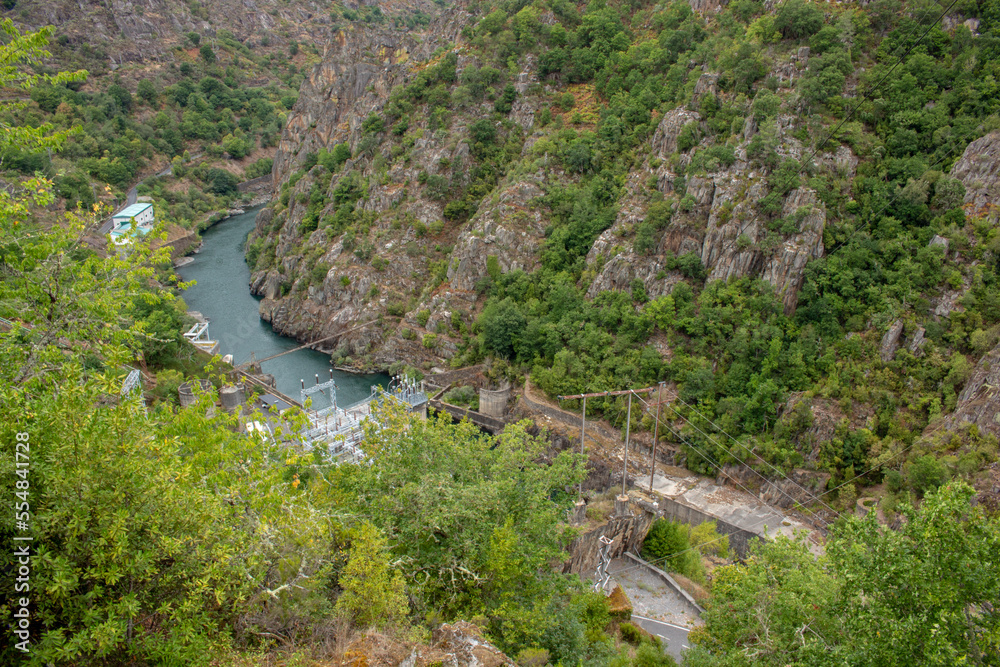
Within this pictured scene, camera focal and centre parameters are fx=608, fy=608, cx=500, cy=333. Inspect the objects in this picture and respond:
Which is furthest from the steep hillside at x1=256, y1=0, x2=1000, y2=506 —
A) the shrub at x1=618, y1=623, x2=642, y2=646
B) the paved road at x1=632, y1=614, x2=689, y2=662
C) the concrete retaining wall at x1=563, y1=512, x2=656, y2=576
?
the shrub at x1=618, y1=623, x2=642, y2=646

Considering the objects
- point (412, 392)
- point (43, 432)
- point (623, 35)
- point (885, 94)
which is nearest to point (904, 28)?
point (885, 94)

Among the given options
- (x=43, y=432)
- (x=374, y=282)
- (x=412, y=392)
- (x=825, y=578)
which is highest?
(x=43, y=432)

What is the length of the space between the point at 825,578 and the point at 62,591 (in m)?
12.4

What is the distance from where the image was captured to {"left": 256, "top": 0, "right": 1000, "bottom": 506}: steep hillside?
2888 centimetres

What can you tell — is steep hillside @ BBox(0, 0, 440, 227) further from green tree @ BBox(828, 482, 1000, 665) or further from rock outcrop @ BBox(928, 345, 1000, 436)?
rock outcrop @ BBox(928, 345, 1000, 436)

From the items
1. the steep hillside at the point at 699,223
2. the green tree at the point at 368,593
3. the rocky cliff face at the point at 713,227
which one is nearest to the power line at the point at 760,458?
the steep hillside at the point at 699,223

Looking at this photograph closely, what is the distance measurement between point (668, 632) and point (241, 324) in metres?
46.3

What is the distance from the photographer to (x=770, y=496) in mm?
29125

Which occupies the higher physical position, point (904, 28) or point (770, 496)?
point (904, 28)

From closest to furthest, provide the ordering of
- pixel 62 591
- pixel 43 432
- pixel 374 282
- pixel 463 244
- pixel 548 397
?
pixel 62 591 < pixel 43 432 < pixel 548 397 < pixel 463 244 < pixel 374 282

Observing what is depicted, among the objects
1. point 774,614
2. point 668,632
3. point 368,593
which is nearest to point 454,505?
point 368,593

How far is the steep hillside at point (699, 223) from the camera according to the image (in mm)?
28875

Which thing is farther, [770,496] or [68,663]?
[770,496]

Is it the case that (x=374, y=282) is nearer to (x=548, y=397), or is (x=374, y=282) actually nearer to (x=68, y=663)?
(x=548, y=397)
